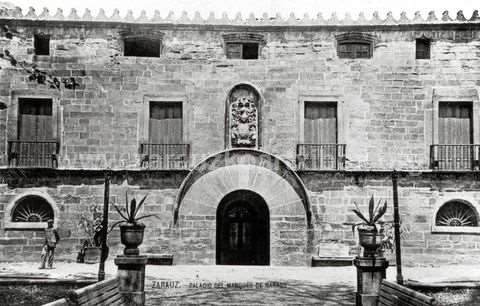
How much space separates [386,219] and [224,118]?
5.88m

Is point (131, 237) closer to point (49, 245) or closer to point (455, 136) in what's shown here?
point (49, 245)

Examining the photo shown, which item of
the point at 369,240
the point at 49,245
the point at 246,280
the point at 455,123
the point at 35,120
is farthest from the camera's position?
the point at 455,123

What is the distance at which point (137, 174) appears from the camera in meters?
19.1

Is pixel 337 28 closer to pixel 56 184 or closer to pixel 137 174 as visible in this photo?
pixel 137 174

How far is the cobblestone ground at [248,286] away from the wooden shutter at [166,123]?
4197mm

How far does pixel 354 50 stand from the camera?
1992 cm

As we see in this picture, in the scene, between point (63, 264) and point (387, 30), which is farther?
point (387, 30)

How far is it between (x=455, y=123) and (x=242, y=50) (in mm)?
7115

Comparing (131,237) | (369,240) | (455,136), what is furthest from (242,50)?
(369,240)

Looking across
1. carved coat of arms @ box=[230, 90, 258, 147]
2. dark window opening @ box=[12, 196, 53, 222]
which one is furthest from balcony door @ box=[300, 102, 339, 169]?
dark window opening @ box=[12, 196, 53, 222]

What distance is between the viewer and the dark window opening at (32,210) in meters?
19.1

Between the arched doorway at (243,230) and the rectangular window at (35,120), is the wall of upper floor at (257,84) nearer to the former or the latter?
the rectangular window at (35,120)

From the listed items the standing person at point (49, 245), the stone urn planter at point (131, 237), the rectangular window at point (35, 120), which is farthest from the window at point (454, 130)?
the rectangular window at point (35, 120)

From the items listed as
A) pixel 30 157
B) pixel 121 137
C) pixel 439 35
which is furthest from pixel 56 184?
pixel 439 35
